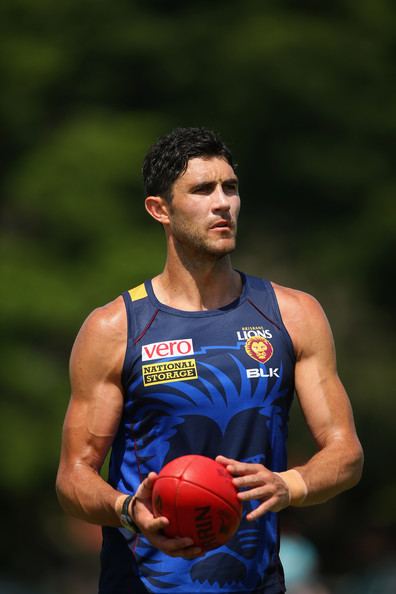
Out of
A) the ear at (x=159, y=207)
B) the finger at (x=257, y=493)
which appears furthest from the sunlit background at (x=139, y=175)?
the finger at (x=257, y=493)

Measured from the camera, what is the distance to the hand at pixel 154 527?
428 cm

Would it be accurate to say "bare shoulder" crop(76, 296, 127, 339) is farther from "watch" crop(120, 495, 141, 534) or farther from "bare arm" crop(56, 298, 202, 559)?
"watch" crop(120, 495, 141, 534)

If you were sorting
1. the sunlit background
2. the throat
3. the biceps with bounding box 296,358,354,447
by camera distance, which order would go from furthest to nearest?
the sunlit background
the throat
the biceps with bounding box 296,358,354,447

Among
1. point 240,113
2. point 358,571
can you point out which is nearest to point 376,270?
point 240,113

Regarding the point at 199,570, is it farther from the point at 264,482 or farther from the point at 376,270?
the point at 376,270

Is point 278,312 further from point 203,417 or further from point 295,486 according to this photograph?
point 295,486

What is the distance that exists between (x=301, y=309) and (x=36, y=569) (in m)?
6.31

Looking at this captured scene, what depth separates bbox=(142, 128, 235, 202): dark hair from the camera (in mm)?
5078

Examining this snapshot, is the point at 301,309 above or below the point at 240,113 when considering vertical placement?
below

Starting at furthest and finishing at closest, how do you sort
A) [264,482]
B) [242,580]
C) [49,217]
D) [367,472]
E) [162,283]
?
[367,472] → [49,217] → [162,283] → [242,580] → [264,482]

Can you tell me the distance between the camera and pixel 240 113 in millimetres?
10672

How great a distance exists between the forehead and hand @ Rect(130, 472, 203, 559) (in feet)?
4.34

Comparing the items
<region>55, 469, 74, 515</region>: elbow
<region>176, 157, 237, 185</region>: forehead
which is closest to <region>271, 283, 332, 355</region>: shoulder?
<region>176, 157, 237, 185</region>: forehead

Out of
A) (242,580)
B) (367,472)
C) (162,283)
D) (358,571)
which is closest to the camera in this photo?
(242,580)
